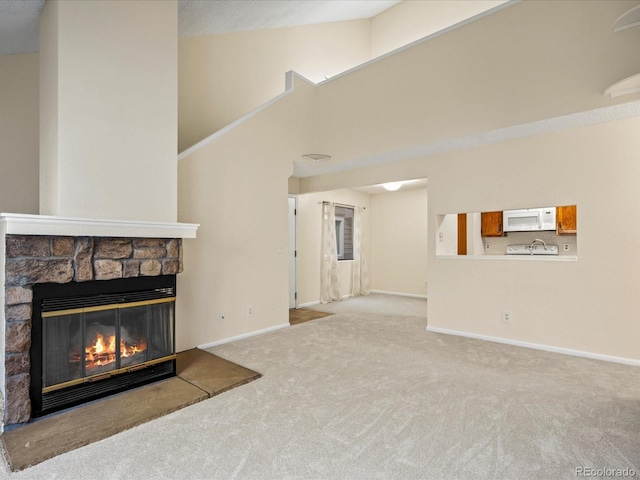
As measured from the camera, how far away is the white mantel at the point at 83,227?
2.07 metres

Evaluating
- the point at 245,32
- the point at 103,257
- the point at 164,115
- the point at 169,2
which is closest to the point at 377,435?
the point at 103,257

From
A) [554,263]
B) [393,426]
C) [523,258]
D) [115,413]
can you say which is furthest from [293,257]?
[393,426]

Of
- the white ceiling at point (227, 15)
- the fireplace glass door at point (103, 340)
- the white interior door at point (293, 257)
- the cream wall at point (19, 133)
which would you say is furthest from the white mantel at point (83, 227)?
the white interior door at point (293, 257)

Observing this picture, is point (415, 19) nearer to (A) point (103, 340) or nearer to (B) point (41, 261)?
(B) point (41, 261)

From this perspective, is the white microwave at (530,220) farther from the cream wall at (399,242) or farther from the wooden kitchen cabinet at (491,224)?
the cream wall at (399,242)

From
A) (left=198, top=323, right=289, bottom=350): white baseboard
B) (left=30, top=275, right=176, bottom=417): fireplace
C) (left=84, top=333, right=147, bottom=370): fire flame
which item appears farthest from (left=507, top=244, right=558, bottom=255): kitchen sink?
(left=84, top=333, right=147, bottom=370): fire flame

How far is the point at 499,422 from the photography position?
2.18 meters

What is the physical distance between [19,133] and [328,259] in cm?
495

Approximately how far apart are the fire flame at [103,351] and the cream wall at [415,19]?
7243mm

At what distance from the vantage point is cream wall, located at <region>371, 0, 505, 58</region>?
6.17 metres

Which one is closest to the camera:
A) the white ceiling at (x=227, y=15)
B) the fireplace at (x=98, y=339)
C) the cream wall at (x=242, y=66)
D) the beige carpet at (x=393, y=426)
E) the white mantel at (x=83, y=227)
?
the beige carpet at (x=393, y=426)

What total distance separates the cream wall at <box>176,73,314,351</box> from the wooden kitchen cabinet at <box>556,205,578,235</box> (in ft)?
12.7

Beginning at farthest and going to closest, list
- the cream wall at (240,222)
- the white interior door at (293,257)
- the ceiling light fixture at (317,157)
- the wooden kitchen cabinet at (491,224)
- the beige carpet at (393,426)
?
the white interior door at (293,257), the wooden kitchen cabinet at (491,224), the ceiling light fixture at (317,157), the cream wall at (240,222), the beige carpet at (393,426)

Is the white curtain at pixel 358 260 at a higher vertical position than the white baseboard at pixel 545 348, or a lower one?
higher
